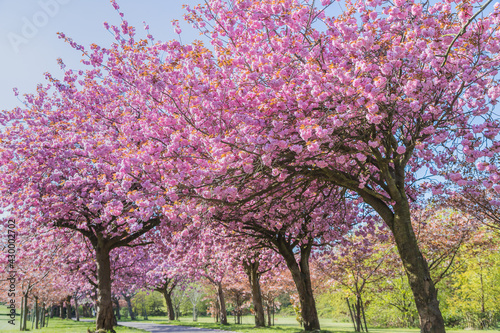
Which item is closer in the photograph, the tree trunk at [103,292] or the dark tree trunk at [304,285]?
the tree trunk at [103,292]

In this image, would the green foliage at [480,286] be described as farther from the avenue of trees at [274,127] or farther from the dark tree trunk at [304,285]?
the dark tree trunk at [304,285]

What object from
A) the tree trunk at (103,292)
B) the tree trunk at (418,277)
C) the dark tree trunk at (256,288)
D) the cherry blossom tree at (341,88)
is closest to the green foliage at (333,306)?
the dark tree trunk at (256,288)

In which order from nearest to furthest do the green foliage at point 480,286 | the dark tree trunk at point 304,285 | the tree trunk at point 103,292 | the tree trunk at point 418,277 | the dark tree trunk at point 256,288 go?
the tree trunk at point 418,277 < the tree trunk at point 103,292 < the dark tree trunk at point 304,285 < the dark tree trunk at point 256,288 < the green foliage at point 480,286

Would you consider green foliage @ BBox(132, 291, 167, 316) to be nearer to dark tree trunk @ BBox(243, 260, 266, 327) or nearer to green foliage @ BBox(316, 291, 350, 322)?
green foliage @ BBox(316, 291, 350, 322)

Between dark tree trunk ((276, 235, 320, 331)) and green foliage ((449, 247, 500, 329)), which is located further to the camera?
green foliage ((449, 247, 500, 329))

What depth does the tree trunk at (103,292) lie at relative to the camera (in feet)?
47.2

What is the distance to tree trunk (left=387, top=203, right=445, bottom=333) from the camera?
765 cm

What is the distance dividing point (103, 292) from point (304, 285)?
30.5ft

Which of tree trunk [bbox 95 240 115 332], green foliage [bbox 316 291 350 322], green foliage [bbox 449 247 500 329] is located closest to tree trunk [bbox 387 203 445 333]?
tree trunk [bbox 95 240 115 332]

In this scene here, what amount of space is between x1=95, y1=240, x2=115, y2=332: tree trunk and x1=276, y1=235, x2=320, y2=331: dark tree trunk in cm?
810

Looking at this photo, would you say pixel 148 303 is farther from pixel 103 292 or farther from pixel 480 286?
pixel 480 286

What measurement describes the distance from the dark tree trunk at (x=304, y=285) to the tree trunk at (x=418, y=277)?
745 cm

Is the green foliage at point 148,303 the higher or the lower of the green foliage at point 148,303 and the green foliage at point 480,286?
the lower

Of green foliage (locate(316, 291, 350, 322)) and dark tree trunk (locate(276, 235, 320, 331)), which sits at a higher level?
dark tree trunk (locate(276, 235, 320, 331))
